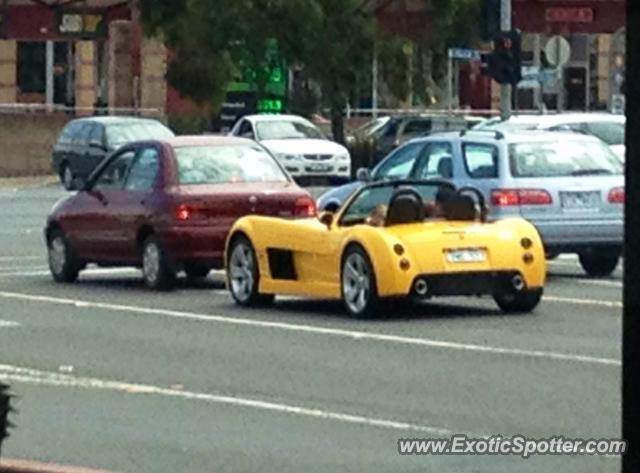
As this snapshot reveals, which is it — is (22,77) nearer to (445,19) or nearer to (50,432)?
(445,19)

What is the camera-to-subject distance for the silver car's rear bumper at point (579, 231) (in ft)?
74.1

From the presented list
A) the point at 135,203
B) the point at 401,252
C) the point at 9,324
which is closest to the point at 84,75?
the point at 135,203

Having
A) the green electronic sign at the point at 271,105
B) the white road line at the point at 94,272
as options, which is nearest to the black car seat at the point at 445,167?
the white road line at the point at 94,272

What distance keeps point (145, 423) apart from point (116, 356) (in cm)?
372

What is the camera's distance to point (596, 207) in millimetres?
22641

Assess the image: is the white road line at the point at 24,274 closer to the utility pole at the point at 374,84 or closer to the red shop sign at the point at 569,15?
the utility pole at the point at 374,84

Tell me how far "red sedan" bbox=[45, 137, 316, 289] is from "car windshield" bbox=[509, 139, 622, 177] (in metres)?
2.20

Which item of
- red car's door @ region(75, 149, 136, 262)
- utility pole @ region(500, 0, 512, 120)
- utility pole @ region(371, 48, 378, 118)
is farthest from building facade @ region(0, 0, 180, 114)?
red car's door @ region(75, 149, 136, 262)

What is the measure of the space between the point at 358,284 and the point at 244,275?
6.34ft

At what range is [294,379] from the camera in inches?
594

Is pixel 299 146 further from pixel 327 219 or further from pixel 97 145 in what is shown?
pixel 327 219

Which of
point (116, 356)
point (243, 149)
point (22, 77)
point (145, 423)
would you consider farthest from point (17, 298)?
point (22, 77)

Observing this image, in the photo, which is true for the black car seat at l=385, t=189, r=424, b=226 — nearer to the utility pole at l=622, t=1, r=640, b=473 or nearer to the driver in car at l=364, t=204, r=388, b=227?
the driver in car at l=364, t=204, r=388, b=227

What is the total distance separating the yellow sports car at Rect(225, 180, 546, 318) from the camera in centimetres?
1870
